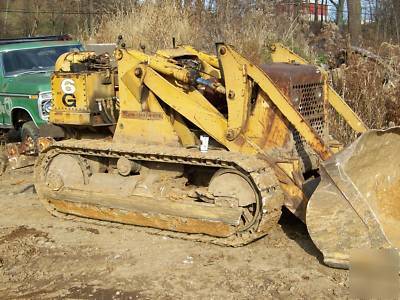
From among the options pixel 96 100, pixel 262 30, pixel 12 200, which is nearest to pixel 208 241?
pixel 96 100

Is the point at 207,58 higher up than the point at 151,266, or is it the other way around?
the point at 207,58

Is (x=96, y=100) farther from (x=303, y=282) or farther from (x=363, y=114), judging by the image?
(x=363, y=114)

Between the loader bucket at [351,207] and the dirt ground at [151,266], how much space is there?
0.26 meters

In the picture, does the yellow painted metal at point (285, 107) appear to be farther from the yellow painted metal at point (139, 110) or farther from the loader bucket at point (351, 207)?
the yellow painted metal at point (139, 110)

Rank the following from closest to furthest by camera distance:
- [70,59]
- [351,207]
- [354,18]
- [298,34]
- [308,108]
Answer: [351,207] < [308,108] < [70,59] < [354,18] < [298,34]

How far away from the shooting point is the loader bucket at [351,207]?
511 centimetres

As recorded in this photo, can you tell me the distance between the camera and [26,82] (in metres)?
10.6

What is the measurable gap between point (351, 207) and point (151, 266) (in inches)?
70.6

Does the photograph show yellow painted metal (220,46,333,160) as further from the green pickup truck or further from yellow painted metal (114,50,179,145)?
the green pickup truck

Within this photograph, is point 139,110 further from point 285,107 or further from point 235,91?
point 285,107

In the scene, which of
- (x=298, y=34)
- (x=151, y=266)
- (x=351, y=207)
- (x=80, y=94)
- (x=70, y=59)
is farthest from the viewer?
(x=298, y=34)

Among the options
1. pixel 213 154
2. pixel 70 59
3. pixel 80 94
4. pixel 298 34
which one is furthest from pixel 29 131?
pixel 298 34

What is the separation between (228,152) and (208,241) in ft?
2.83

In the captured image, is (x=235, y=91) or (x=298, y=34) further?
(x=298, y=34)
